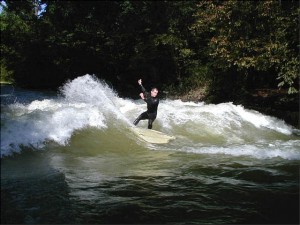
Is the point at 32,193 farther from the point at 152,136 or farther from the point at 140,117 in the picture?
the point at 140,117

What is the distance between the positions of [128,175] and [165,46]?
62.0 feet

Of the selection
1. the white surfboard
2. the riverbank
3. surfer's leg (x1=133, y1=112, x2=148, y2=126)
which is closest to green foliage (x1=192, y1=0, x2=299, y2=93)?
the riverbank

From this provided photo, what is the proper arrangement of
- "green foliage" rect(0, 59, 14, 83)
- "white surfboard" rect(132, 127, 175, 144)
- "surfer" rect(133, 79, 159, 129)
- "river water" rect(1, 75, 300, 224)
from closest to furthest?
"river water" rect(1, 75, 300, 224), "white surfboard" rect(132, 127, 175, 144), "surfer" rect(133, 79, 159, 129), "green foliage" rect(0, 59, 14, 83)

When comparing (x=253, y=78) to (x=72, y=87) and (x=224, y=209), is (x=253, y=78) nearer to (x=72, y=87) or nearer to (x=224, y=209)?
(x=72, y=87)

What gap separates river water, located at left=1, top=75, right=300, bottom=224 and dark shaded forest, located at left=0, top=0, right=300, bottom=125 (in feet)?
17.5

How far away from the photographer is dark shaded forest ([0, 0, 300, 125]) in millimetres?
14984

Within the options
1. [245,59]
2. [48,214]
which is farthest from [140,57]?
[48,214]

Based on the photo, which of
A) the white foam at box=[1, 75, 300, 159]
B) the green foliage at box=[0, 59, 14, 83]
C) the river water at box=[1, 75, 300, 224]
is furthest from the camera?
the green foliage at box=[0, 59, 14, 83]

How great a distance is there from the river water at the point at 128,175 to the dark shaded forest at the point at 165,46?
5.35 meters

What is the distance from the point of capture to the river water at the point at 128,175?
4941mm

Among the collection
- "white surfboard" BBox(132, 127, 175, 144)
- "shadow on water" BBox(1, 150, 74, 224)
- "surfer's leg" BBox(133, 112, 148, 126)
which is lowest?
"shadow on water" BBox(1, 150, 74, 224)

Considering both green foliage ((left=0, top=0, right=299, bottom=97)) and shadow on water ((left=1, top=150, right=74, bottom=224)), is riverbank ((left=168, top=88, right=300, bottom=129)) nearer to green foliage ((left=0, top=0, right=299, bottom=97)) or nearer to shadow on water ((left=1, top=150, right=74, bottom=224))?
green foliage ((left=0, top=0, right=299, bottom=97))

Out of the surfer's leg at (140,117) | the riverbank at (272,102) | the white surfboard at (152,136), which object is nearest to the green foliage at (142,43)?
the riverbank at (272,102)

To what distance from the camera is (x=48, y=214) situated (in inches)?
186
